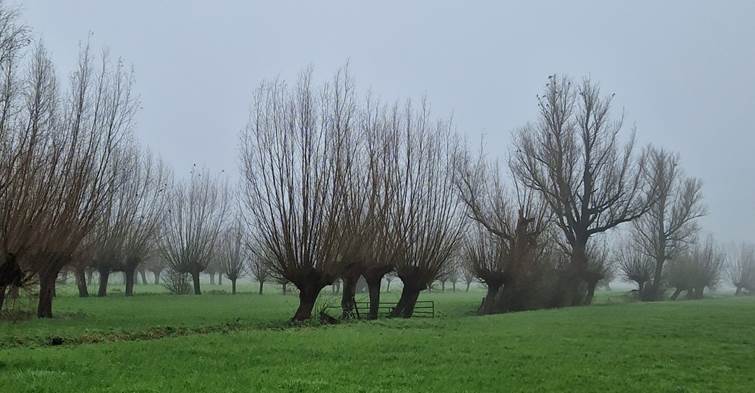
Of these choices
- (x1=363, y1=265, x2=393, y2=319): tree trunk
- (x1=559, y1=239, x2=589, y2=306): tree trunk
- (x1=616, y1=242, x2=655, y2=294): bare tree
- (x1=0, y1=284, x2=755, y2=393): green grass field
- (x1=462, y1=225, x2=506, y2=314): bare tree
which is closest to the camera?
(x1=0, y1=284, x2=755, y2=393): green grass field

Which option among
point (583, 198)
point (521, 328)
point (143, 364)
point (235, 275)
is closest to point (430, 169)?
point (521, 328)

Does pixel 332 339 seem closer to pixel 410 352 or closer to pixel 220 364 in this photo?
pixel 410 352

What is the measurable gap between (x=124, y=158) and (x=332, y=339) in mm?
23694

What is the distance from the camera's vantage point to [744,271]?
10131 centimetres

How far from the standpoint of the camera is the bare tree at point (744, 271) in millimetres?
99688

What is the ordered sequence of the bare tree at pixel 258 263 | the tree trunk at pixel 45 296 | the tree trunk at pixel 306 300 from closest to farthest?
the tree trunk at pixel 306 300 < the tree trunk at pixel 45 296 < the bare tree at pixel 258 263

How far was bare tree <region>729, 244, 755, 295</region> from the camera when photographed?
327ft

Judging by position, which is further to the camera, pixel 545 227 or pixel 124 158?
pixel 545 227

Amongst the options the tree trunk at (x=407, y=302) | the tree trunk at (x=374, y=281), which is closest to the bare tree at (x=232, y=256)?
the tree trunk at (x=407, y=302)

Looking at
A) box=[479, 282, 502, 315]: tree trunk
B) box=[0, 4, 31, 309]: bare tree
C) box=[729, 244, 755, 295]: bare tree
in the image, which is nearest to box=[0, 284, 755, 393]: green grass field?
box=[0, 4, 31, 309]: bare tree

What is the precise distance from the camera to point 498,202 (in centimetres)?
3612

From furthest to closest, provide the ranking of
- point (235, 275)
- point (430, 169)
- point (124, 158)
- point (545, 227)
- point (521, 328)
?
point (235, 275), point (545, 227), point (124, 158), point (430, 169), point (521, 328)

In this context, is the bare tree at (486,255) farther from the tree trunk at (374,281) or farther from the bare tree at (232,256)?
the bare tree at (232,256)

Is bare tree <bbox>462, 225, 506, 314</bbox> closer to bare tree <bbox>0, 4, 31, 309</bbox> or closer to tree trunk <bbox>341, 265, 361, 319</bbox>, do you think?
tree trunk <bbox>341, 265, 361, 319</bbox>
